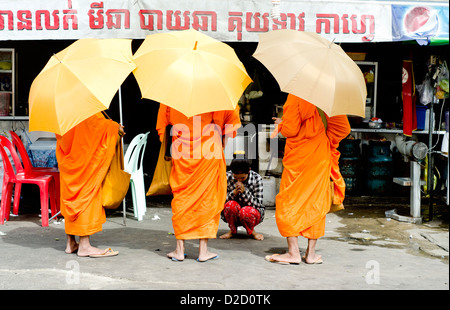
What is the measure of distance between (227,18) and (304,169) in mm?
2597

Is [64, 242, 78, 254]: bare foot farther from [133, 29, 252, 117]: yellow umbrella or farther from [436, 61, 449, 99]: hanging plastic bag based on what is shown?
[436, 61, 449, 99]: hanging plastic bag

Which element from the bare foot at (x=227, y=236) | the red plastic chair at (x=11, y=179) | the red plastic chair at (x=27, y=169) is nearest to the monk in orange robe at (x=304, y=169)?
the bare foot at (x=227, y=236)

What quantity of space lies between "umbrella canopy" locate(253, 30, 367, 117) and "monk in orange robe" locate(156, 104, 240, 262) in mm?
764

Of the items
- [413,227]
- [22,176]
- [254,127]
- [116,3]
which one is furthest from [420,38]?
[22,176]

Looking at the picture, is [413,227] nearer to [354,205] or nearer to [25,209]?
[354,205]

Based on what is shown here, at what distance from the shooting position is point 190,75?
17.3 ft

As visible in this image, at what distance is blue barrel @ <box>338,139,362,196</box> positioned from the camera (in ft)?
31.4

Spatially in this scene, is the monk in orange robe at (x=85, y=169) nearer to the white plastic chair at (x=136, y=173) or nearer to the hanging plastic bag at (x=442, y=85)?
the white plastic chair at (x=136, y=173)

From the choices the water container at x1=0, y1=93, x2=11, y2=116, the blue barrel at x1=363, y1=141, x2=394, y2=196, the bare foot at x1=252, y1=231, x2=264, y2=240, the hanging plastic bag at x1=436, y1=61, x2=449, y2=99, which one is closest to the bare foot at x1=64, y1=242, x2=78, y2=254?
the bare foot at x1=252, y1=231, x2=264, y2=240

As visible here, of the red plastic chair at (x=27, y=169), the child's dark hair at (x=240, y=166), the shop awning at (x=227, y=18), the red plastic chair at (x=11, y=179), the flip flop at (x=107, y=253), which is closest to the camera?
the flip flop at (x=107, y=253)

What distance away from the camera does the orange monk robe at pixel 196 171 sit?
5523 mm

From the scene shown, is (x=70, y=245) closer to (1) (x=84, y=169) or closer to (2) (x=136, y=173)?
(1) (x=84, y=169)

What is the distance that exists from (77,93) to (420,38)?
4.35 meters

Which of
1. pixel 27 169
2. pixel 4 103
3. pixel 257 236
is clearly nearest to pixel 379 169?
pixel 257 236
